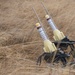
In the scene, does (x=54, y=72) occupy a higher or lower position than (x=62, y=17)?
lower

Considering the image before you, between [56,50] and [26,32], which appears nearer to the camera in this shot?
[56,50]

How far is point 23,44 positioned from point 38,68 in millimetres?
717

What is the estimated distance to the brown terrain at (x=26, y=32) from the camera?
3624 mm

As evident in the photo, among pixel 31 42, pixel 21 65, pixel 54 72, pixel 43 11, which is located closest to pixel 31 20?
pixel 43 11

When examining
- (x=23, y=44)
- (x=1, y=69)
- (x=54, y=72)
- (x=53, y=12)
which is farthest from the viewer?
(x=53, y=12)

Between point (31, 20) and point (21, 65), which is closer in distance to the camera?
point (21, 65)

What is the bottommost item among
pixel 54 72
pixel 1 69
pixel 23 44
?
pixel 54 72

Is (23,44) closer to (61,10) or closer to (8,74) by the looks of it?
(8,74)

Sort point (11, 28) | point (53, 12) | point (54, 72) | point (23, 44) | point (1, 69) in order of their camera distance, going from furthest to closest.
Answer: point (53, 12)
point (11, 28)
point (23, 44)
point (1, 69)
point (54, 72)

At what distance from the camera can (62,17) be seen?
16.1ft

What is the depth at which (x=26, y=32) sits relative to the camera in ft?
15.1

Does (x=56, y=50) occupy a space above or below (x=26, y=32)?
below

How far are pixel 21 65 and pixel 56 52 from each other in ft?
1.46

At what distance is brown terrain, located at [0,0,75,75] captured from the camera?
3.62m
